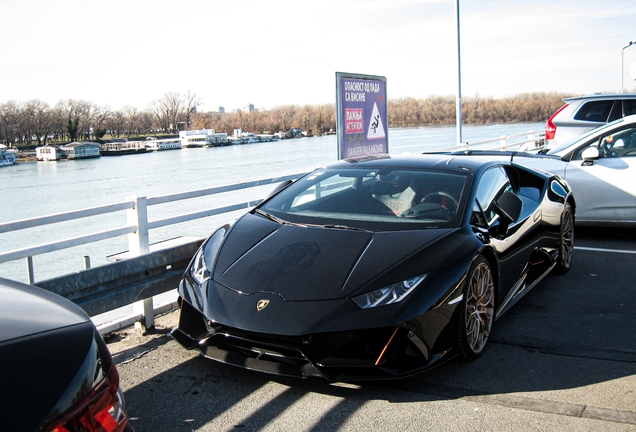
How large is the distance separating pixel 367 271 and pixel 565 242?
3.45 metres

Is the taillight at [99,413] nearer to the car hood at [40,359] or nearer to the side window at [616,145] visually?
the car hood at [40,359]

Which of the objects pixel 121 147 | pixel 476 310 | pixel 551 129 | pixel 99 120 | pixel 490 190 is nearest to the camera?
pixel 476 310

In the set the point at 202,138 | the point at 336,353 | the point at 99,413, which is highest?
the point at 202,138

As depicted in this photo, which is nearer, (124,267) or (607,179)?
(124,267)

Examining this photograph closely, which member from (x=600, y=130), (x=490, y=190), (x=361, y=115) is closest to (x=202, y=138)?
(x=361, y=115)

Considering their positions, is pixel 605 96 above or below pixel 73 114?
above

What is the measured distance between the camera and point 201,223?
1050 centimetres

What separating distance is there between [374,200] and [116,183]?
18.5ft

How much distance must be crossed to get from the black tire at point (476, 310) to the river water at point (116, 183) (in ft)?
8.93

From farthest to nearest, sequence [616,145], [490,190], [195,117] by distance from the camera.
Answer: [195,117] → [616,145] → [490,190]

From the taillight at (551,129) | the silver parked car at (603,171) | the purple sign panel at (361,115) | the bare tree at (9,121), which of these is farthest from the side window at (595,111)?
the bare tree at (9,121)

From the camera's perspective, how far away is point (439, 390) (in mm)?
3834

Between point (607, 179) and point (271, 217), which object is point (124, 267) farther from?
point (607, 179)

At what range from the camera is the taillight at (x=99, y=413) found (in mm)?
1626
